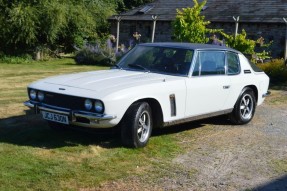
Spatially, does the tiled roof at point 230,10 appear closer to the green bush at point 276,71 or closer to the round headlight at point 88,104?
the green bush at point 276,71

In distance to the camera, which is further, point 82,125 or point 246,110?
point 246,110

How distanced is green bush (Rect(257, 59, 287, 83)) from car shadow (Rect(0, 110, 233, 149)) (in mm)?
8419

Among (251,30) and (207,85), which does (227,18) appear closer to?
(251,30)

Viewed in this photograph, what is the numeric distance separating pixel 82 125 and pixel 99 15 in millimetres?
26647

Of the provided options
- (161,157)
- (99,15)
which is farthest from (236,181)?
(99,15)

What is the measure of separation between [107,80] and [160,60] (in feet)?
3.95

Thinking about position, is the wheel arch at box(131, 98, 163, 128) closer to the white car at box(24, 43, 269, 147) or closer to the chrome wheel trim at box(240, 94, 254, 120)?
the white car at box(24, 43, 269, 147)

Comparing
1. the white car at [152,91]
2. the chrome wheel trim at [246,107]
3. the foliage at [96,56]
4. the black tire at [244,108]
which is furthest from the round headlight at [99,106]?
the foliage at [96,56]

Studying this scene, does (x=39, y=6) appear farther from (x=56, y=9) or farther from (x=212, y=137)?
(x=212, y=137)

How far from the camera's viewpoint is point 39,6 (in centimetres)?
2530

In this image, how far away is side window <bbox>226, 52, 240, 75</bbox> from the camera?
8148mm

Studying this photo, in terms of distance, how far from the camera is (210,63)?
774 centimetres

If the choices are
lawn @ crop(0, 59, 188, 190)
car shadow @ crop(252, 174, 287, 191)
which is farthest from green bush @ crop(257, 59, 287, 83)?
car shadow @ crop(252, 174, 287, 191)

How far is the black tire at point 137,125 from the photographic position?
245 inches
